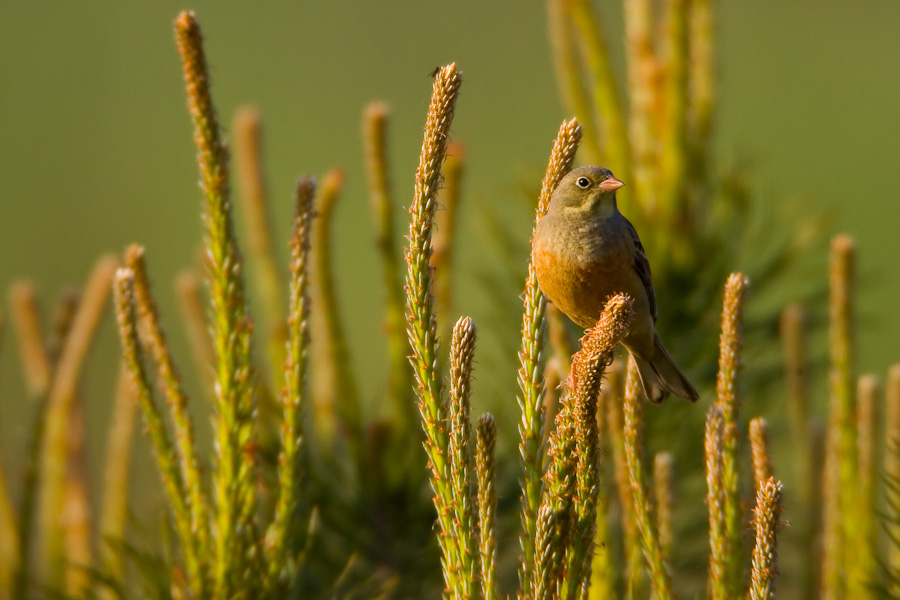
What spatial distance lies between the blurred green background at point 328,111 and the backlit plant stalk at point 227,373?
18119 millimetres

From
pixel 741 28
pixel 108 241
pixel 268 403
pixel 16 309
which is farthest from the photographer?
pixel 741 28

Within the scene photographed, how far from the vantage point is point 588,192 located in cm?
318

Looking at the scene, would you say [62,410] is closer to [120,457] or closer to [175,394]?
[120,457]

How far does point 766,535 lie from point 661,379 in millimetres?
1346

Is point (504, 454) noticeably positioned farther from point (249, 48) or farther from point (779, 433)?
point (249, 48)

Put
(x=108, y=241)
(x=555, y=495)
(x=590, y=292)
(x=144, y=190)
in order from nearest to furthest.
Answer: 1. (x=555, y=495)
2. (x=590, y=292)
3. (x=108, y=241)
4. (x=144, y=190)

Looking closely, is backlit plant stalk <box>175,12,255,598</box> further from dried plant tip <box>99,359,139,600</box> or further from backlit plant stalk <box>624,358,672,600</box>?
backlit plant stalk <box>624,358,672,600</box>

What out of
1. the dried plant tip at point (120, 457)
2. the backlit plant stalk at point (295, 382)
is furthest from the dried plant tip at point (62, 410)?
the backlit plant stalk at point (295, 382)

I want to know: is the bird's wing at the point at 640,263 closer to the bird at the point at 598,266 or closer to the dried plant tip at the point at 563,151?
the bird at the point at 598,266

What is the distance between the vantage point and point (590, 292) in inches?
119

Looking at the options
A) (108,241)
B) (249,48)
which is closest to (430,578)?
(108,241)

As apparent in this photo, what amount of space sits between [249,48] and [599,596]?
34.3m

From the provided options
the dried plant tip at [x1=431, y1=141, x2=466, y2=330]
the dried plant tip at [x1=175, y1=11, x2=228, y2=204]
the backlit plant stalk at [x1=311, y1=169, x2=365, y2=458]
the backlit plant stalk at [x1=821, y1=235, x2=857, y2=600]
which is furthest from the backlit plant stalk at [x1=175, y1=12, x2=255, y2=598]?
the backlit plant stalk at [x1=821, y1=235, x2=857, y2=600]

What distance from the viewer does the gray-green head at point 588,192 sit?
3.13 metres
